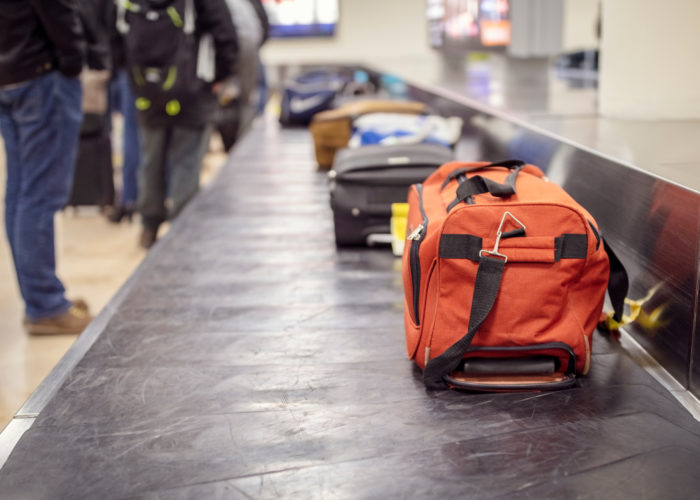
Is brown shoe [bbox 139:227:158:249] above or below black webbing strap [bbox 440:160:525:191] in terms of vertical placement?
below

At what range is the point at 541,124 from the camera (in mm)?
2434

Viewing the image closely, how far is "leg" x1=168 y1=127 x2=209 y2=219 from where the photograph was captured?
3.70 meters

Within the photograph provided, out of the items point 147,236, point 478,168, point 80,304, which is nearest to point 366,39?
point 147,236

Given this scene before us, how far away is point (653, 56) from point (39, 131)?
1.95 metres

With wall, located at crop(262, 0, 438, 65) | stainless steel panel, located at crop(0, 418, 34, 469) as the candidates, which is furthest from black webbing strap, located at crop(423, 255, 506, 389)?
wall, located at crop(262, 0, 438, 65)

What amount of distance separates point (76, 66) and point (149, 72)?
3.16 feet

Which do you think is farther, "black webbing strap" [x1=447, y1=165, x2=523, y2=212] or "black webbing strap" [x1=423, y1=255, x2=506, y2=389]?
"black webbing strap" [x1=447, y1=165, x2=523, y2=212]

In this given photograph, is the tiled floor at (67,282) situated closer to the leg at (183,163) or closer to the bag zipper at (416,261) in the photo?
the leg at (183,163)

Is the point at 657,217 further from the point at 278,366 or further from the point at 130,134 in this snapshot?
the point at 130,134

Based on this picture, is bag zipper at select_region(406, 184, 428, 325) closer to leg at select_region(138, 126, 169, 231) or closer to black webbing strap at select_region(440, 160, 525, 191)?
black webbing strap at select_region(440, 160, 525, 191)

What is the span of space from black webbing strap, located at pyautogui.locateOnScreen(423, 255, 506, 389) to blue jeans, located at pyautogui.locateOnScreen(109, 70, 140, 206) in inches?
143

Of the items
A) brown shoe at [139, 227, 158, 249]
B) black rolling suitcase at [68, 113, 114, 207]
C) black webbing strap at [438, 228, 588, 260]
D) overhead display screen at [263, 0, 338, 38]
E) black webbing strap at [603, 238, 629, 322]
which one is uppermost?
overhead display screen at [263, 0, 338, 38]

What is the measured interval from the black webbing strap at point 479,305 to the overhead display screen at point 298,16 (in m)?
9.34

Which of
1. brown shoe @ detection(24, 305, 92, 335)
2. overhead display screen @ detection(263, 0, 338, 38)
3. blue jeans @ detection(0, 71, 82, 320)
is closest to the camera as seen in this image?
blue jeans @ detection(0, 71, 82, 320)
